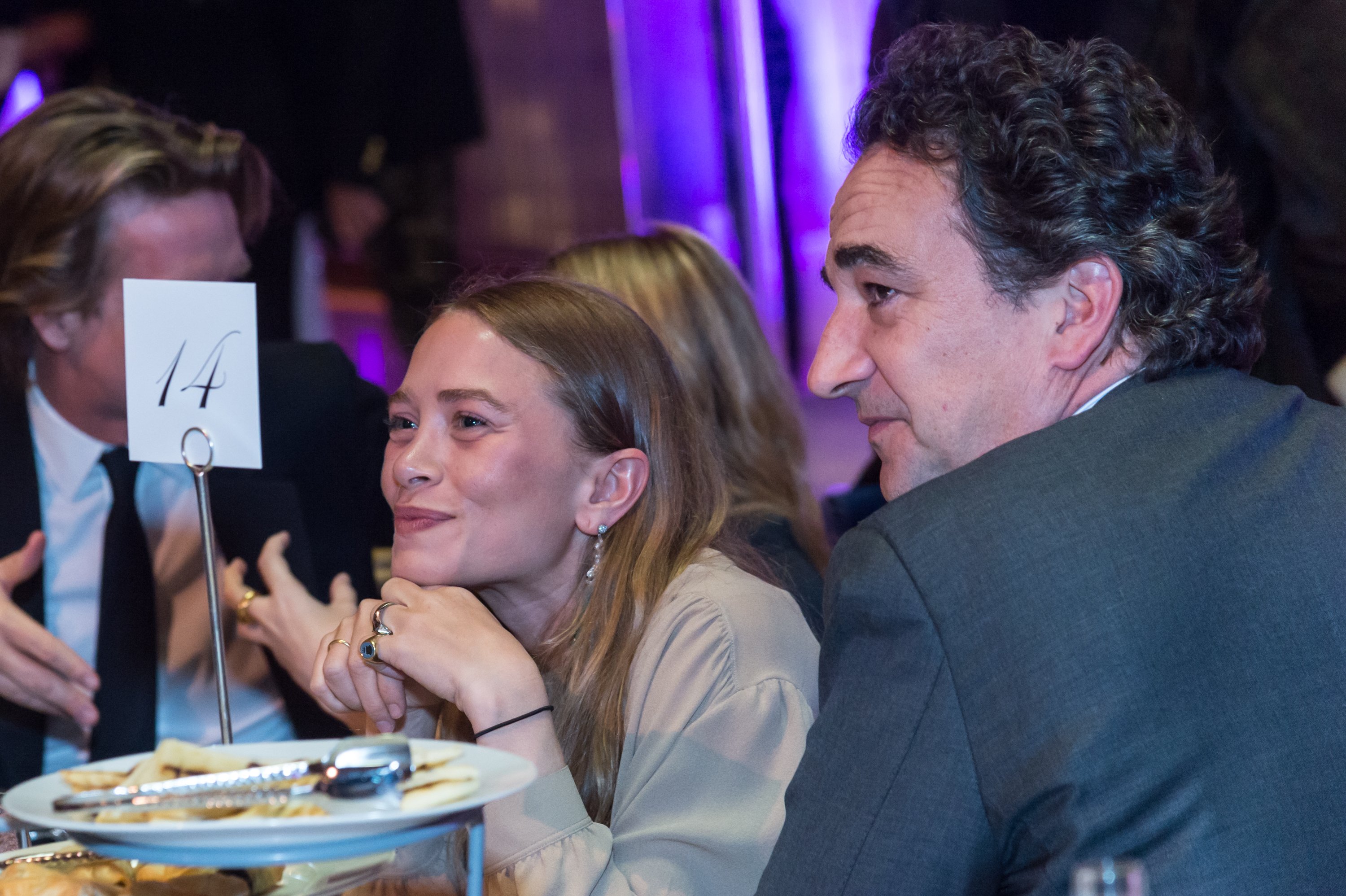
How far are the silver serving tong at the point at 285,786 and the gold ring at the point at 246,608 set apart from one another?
129cm

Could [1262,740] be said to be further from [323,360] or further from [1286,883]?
[323,360]

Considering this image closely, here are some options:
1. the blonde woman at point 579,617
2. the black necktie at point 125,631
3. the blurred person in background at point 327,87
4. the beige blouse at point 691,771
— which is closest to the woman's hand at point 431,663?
the blonde woman at point 579,617

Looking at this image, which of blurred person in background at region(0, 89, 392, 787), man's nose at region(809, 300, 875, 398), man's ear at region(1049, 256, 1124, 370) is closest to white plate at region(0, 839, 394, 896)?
man's nose at region(809, 300, 875, 398)

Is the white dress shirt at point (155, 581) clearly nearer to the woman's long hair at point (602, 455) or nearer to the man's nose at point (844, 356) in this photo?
the woman's long hair at point (602, 455)

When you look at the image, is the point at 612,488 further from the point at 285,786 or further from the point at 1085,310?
the point at 285,786

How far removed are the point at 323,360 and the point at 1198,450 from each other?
171cm

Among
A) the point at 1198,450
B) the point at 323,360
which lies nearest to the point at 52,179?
the point at 323,360

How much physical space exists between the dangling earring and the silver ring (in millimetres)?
481

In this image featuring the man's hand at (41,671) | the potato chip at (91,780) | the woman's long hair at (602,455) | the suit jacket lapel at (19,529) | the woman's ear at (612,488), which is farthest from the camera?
the suit jacket lapel at (19,529)

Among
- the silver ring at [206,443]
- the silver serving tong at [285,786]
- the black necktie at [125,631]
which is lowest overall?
the black necktie at [125,631]

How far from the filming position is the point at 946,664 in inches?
35.3

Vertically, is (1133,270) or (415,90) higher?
(415,90)

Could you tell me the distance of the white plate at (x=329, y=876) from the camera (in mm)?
866

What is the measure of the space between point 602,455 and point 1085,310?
0.64 meters
